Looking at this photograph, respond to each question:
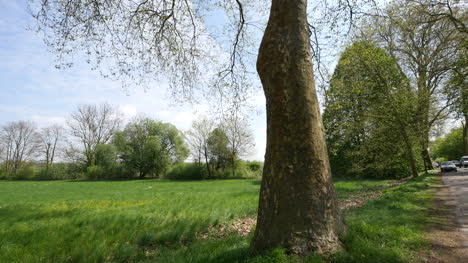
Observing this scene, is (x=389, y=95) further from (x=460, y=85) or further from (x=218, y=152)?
(x=218, y=152)

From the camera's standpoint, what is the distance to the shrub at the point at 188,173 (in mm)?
46031

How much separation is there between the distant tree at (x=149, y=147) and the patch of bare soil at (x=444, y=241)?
47.6m

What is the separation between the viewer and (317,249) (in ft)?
11.3

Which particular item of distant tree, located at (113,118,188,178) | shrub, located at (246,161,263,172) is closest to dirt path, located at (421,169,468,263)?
shrub, located at (246,161,263,172)

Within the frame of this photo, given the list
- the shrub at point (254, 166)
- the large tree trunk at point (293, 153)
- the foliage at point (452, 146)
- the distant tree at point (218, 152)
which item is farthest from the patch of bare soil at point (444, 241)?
the foliage at point (452, 146)

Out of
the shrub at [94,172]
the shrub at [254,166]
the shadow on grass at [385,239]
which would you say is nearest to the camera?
the shadow on grass at [385,239]

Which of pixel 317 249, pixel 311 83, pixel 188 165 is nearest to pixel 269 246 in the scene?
pixel 317 249

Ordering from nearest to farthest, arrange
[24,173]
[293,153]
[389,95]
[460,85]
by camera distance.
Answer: [293,153], [460,85], [389,95], [24,173]

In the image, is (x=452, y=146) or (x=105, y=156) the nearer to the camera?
(x=105, y=156)

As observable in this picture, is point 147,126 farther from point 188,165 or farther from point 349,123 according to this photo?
point 349,123

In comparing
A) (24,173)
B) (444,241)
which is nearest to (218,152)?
(444,241)

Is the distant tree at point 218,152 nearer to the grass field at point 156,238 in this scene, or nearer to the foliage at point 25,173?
the grass field at point 156,238

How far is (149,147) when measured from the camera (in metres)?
49.5

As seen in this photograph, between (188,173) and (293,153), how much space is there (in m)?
44.2
